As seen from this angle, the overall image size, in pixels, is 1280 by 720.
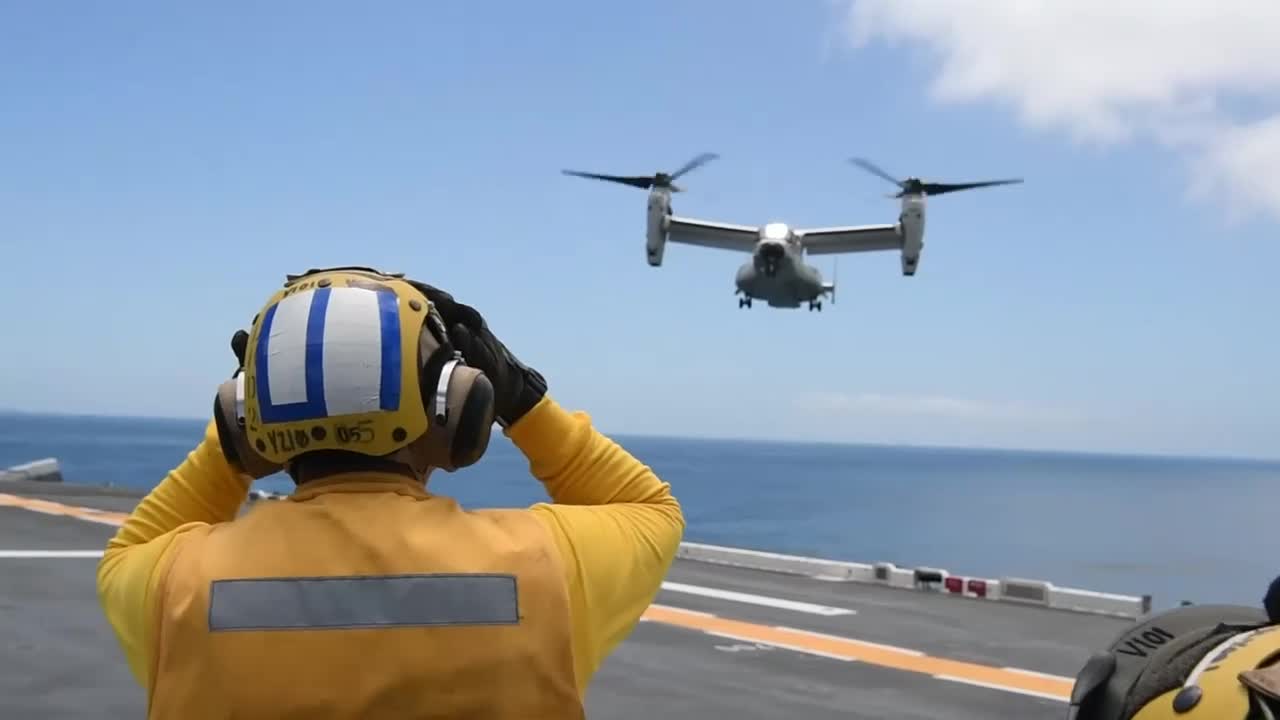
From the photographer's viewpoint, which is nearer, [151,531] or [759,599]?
[151,531]

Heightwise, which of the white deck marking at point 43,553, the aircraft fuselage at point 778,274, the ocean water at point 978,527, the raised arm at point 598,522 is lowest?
the ocean water at point 978,527

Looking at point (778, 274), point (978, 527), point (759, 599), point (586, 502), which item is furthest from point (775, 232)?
point (978, 527)

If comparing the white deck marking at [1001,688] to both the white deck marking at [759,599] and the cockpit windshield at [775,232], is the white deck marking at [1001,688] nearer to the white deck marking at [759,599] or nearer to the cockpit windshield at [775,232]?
the white deck marking at [759,599]

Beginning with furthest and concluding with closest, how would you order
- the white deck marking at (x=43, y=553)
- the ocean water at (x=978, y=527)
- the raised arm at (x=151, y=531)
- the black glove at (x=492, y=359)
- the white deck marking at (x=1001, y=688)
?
1. the ocean water at (x=978, y=527)
2. the white deck marking at (x=43, y=553)
3. the white deck marking at (x=1001, y=688)
4. the black glove at (x=492, y=359)
5. the raised arm at (x=151, y=531)

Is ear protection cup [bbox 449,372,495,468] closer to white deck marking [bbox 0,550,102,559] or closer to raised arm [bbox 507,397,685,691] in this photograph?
raised arm [bbox 507,397,685,691]

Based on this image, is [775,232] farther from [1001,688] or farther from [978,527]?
[978,527]

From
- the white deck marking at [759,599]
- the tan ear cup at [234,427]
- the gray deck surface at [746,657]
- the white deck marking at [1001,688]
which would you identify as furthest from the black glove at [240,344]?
the white deck marking at [759,599]

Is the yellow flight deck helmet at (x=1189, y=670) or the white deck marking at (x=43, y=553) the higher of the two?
the yellow flight deck helmet at (x=1189, y=670)
